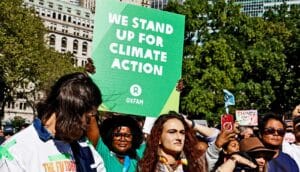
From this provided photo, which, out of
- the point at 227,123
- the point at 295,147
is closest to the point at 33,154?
the point at 227,123

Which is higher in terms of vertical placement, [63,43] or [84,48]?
[63,43]

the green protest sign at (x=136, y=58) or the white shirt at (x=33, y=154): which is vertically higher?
the green protest sign at (x=136, y=58)

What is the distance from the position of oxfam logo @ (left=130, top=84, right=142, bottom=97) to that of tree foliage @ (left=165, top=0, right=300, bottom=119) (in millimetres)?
29450

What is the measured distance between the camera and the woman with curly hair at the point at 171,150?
3.92 m

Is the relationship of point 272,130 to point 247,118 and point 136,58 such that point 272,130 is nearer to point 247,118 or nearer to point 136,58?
point 136,58

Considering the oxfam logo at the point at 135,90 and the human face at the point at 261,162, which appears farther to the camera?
the oxfam logo at the point at 135,90

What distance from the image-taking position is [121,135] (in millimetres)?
4859

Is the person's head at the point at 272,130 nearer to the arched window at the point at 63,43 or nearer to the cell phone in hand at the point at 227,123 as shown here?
the cell phone in hand at the point at 227,123

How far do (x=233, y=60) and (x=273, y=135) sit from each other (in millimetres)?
33234

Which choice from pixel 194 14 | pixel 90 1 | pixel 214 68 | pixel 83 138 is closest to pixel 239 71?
pixel 214 68

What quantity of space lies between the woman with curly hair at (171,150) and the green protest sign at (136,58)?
62.8 inches

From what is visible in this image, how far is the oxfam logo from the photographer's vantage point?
5.86 meters

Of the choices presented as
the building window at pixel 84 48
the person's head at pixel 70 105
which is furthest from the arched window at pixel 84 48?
the person's head at pixel 70 105

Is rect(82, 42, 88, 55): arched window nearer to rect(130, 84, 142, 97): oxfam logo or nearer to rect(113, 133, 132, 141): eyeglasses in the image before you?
rect(130, 84, 142, 97): oxfam logo
